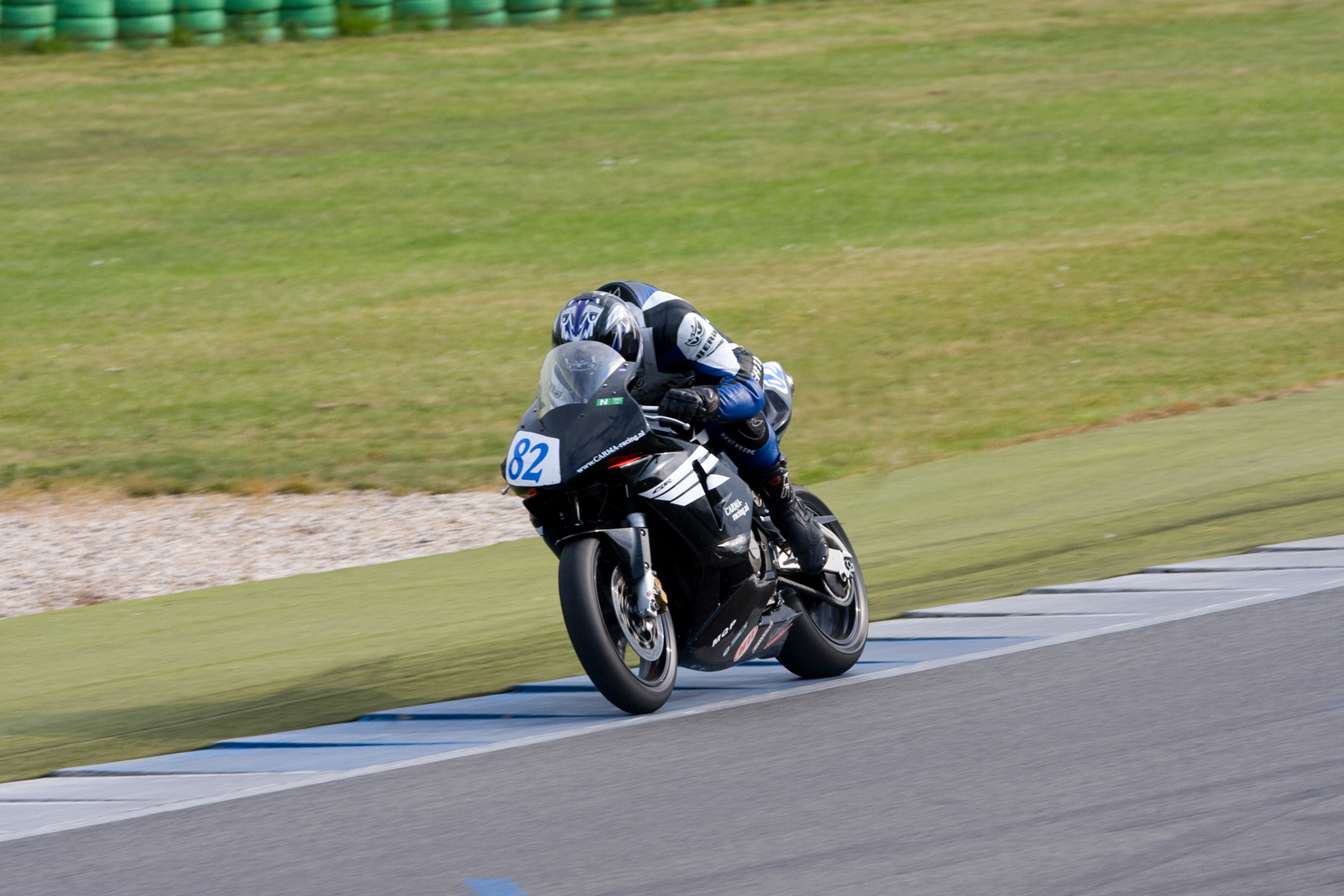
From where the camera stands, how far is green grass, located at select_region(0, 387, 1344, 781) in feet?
24.8

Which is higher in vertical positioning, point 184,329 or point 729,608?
point 729,608

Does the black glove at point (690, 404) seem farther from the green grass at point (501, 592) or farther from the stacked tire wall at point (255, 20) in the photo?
the stacked tire wall at point (255, 20)

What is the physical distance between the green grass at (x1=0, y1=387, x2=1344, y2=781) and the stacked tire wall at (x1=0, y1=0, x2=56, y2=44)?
23075mm

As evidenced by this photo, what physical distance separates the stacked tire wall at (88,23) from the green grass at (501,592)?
2286cm

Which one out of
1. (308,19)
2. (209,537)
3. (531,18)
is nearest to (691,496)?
(209,537)

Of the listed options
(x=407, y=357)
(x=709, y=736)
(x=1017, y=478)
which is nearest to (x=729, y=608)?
(x=709, y=736)

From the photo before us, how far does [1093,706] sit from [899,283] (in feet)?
46.0

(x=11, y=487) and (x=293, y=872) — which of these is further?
(x=11, y=487)

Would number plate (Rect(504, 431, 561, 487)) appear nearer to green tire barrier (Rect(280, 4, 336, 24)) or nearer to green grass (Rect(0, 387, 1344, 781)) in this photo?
green grass (Rect(0, 387, 1344, 781))

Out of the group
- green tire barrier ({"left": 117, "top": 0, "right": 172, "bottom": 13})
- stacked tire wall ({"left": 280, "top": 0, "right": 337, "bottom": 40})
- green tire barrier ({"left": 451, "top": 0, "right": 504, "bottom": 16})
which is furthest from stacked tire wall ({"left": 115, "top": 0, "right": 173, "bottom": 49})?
green tire barrier ({"left": 451, "top": 0, "right": 504, "bottom": 16})

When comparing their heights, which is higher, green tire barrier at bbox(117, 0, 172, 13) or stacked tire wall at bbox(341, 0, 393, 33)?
green tire barrier at bbox(117, 0, 172, 13)

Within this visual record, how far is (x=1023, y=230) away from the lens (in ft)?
72.7

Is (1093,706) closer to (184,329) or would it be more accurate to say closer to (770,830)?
(770,830)

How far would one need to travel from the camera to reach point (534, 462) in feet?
20.3
